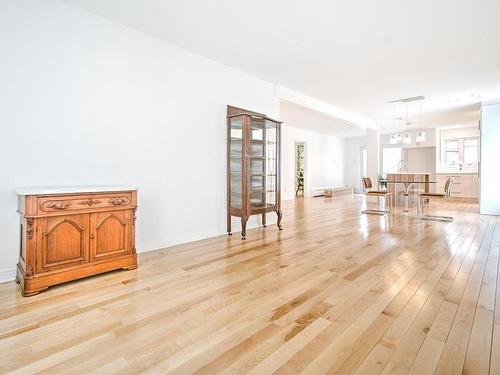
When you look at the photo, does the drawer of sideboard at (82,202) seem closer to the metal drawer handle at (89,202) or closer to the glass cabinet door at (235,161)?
the metal drawer handle at (89,202)

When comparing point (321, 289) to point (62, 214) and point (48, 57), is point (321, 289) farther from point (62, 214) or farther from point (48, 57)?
point (48, 57)

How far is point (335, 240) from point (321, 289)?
176 centimetres

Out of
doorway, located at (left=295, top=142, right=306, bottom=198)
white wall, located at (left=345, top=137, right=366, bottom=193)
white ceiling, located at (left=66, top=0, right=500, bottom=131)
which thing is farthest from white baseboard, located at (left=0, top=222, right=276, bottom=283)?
white wall, located at (left=345, top=137, right=366, bottom=193)

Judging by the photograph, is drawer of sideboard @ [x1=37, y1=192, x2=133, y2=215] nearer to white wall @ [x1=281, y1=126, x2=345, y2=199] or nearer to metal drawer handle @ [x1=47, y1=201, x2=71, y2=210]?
metal drawer handle @ [x1=47, y1=201, x2=71, y2=210]

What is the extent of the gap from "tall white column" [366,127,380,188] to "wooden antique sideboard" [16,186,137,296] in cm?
798

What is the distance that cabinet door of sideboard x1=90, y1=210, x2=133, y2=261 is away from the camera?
253 cm

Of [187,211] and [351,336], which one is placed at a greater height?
[187,211]

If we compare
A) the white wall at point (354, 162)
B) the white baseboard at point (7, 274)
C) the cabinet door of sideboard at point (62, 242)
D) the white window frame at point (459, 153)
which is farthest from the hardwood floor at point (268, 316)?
the white wall at point (354, 162)

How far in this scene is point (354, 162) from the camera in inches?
548

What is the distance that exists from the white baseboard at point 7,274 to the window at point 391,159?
12883 millimetres

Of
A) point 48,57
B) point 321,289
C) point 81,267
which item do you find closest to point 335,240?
point 321,289

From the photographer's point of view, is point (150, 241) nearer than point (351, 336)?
No

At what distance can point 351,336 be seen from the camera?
162 cm

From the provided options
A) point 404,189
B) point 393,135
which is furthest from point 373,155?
point 393,135
